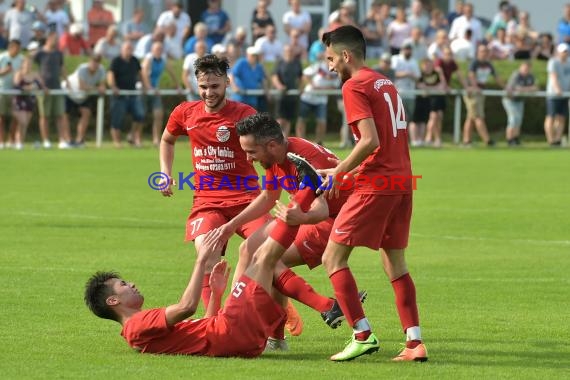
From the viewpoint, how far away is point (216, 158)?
35.5 feet

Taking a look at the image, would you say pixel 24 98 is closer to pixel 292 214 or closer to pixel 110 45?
pixel 110 45

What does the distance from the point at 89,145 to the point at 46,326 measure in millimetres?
21252

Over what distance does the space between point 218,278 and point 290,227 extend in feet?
2.01

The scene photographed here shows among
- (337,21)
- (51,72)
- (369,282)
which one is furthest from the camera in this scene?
(337,21)

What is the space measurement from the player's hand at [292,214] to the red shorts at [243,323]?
48cm

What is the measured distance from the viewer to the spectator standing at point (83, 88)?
29938 millimetres

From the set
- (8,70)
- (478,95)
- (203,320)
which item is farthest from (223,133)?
(478,95)

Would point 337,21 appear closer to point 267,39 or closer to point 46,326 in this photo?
point 267,39

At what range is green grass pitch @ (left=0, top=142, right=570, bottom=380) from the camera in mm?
8969

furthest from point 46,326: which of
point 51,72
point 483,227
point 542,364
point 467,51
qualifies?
point 467,51

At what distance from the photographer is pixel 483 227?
17938 millimetres

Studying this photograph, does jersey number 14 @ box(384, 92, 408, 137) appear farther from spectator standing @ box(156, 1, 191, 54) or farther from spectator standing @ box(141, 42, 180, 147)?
spectator standing @ box(156, 1, 191, 54)

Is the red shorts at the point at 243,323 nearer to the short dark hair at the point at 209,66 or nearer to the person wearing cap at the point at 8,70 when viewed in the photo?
the short dark hair at the point at 209,66

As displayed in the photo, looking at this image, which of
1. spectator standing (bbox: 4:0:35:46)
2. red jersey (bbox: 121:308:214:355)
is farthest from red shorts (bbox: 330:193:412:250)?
spectator standing (bbox: 4:0:35:46)
